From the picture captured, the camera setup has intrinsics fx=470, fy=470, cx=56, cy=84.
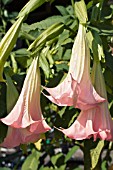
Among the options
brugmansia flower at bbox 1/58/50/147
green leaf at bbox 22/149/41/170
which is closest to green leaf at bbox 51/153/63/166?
green leaf at bbox 22/149/41/170

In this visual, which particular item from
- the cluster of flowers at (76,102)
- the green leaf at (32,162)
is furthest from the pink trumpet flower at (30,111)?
the green leaf at (32,162)

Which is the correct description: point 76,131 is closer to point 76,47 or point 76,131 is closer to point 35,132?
point 35,132

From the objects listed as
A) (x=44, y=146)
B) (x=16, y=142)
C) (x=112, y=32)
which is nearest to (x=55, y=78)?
(x=112, y=32)

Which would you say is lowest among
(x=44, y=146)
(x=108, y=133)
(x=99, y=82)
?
(x=44, y=146)

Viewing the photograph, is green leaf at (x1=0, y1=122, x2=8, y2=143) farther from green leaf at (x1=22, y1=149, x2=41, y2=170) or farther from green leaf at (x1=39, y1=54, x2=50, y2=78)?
green leaf at (x1=22, y1=149, x2=41, y2=170)

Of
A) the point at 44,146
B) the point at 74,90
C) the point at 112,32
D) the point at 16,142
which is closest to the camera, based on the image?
the point at 74,90

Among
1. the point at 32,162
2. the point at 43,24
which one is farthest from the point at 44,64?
the point at 32,162

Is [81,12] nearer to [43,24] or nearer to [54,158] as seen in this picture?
[43,24]
